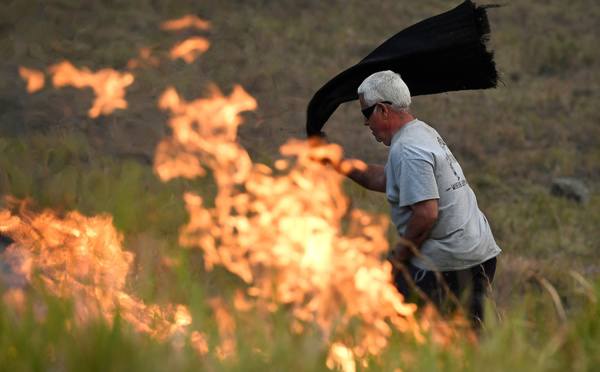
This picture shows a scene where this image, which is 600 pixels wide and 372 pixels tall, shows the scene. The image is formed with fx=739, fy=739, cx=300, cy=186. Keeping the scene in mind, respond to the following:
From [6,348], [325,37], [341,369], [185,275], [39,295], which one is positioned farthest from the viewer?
[325,37]

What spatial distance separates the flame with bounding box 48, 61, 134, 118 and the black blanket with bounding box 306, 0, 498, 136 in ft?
19.9

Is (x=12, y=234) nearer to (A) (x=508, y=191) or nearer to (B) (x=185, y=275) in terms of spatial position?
(B) (x=185, y=275)

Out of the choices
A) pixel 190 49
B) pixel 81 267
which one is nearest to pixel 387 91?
pixel 81 267

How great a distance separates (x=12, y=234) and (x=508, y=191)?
698 centimetres

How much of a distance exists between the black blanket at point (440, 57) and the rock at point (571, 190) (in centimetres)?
575

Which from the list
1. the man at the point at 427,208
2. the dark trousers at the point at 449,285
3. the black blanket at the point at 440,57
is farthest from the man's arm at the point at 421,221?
the black blanket at the point at 440,57

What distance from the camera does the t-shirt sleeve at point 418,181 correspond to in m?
3.63

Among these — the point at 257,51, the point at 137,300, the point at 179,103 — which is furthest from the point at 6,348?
the point at 257,51

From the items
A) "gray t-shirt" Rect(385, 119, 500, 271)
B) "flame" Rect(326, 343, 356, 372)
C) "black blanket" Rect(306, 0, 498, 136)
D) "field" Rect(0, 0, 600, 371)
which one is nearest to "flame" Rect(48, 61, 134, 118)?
"field" Rect(0, 0, 600, 371)

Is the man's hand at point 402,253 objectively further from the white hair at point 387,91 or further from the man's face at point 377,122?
the white hair at point 387,91

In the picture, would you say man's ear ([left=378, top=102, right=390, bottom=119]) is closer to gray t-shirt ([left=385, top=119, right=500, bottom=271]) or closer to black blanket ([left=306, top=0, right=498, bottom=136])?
gray t-shirt ([left=385, top=119, right=500, bottom=271])

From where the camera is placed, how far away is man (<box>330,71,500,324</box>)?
3.67 meters

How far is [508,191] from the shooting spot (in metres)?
9.78

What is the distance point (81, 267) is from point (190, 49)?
24.6ft
